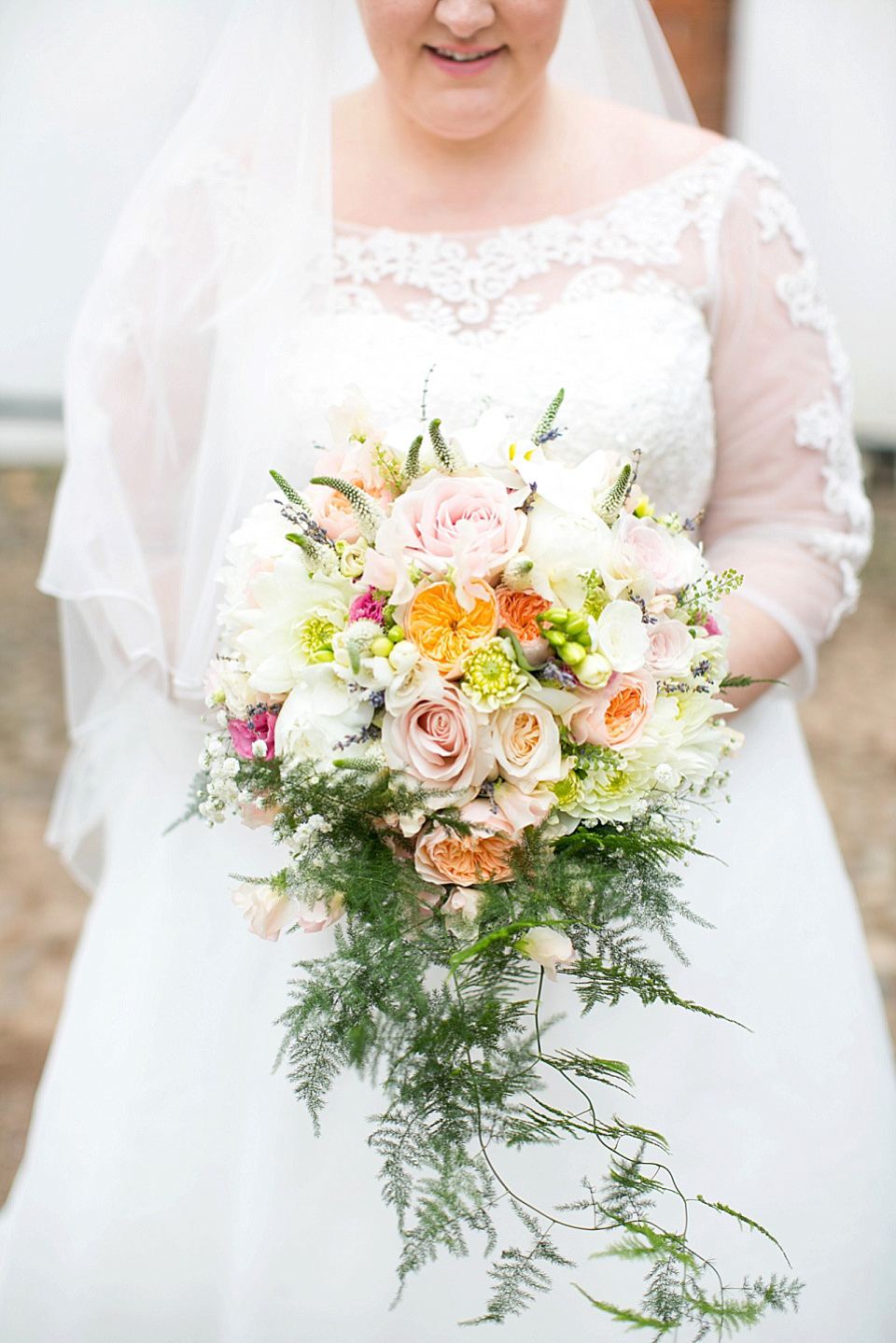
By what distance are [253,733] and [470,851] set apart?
272 millimetres

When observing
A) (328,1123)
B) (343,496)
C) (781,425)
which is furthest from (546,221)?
(328,1123)

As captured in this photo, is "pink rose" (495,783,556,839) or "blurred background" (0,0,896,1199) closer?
"pink rose" (495,783,556,839)

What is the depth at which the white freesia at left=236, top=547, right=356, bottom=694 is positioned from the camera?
1154mm

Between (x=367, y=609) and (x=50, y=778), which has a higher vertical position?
(x=367, y=609)

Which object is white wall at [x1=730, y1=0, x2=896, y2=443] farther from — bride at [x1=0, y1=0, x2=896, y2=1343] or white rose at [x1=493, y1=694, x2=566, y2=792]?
white rose at [x1=493, y1=694, x2=566, y2=792]

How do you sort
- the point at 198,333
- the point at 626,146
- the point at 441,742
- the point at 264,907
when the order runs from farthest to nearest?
1. the point at 626,146
2. the point at 198,333
3. the point at 264,907
4. the point at 441,742

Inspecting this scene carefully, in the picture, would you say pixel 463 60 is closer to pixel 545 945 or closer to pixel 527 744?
pixel 527 744

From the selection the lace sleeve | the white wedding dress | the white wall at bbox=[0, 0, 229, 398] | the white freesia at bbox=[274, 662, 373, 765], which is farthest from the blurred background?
the white freesia at bbox=[274, 662, 373, 765]

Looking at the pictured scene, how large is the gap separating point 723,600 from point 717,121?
17.3ft

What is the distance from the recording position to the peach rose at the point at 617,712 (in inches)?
44.3

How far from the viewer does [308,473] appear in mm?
1734

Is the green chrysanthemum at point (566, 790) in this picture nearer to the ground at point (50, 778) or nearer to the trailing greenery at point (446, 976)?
the trailing greenery at point (446, 976)

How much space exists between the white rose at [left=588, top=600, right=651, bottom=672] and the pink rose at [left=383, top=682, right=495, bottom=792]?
147 mm

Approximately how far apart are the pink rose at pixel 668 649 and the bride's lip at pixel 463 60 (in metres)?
1.04
